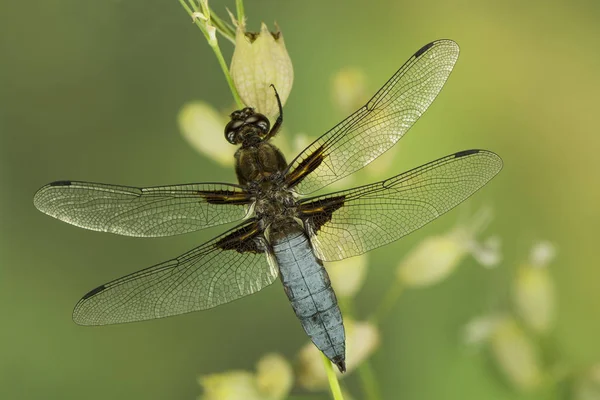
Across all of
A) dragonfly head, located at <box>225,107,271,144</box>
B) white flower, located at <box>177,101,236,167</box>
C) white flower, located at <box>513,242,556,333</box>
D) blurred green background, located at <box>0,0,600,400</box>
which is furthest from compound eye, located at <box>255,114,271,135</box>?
blurred green background, located at <box>0,0,600,400</box>

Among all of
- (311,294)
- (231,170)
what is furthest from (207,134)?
(231,170)

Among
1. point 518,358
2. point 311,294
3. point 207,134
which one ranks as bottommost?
point 518,358

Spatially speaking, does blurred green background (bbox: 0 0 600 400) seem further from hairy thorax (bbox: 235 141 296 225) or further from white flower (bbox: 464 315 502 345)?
hairy thorax (bbox: 235 141 296 225)

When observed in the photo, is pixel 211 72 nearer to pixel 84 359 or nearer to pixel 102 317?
pixel 84 359

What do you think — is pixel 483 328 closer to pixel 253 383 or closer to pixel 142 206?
pixel 253 383

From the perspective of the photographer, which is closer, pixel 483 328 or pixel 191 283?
pixel 191 283

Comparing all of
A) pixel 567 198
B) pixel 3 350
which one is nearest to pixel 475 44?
pixel 567 198
